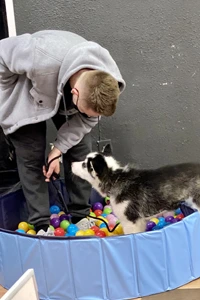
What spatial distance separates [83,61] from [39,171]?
0.62 meters

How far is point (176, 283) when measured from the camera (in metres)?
1.77

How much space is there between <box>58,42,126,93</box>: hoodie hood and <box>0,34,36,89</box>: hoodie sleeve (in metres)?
0.15

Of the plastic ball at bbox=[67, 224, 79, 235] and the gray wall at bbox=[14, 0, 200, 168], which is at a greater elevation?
the gray wall at bbox=[14, 0, 200, 168]

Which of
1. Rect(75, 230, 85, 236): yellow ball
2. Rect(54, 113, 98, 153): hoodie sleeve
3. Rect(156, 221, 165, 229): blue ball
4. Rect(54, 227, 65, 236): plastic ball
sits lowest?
Rect(156, 221, 165, 229): blue ball

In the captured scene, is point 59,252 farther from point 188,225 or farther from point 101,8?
point 101,8

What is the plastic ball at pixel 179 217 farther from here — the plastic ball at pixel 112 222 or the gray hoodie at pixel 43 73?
the gray hoodie at pixel 43 73

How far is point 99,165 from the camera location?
189cm

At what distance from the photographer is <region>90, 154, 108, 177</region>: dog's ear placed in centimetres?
188

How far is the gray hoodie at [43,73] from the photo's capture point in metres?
1.79

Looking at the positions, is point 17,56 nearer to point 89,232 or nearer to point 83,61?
point 83,61

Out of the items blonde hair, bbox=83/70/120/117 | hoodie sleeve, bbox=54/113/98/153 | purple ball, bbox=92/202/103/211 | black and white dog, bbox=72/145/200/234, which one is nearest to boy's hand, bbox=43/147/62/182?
hoodie sleeve, bbox=54/113/98/153

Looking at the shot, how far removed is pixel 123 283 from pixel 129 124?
3.74ft

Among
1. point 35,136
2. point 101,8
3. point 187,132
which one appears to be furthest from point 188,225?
point 101,8

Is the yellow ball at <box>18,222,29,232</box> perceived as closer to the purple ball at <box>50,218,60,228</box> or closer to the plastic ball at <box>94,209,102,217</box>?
the purple ball at <box>50,218,60,228</box>
